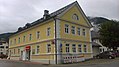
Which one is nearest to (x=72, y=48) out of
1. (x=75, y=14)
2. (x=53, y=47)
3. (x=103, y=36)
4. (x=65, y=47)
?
(x=65, y=47)

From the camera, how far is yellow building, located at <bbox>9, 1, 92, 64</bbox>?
2625cm

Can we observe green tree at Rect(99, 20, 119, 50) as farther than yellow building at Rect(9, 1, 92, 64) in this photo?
Yes

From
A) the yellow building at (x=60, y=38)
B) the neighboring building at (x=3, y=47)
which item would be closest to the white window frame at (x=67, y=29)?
the yellow building at (x=60, y=38)

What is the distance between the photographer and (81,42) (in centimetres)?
3041

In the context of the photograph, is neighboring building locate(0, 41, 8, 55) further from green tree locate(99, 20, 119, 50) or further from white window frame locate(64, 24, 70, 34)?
white window frame locate(64, 24, 70, 34)

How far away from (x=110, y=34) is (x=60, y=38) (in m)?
18.2

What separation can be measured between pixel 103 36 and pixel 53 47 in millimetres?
19146

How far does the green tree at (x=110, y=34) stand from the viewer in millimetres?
40031

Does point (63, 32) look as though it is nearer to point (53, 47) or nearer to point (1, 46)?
point (53, 47)

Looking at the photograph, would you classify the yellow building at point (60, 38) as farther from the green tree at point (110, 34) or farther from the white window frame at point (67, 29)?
the green tree at point (110, 34)

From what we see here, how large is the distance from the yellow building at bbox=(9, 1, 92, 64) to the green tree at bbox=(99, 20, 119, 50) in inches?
368

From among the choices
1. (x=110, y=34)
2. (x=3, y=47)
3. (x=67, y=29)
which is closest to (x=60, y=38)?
(x=67, y=29)

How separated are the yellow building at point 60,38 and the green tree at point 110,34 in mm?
9355

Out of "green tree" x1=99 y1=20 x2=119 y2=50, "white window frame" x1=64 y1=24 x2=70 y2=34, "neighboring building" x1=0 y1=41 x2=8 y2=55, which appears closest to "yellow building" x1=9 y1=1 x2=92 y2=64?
"white window frame" x1=64 y1=24 x2=70 y2=34
